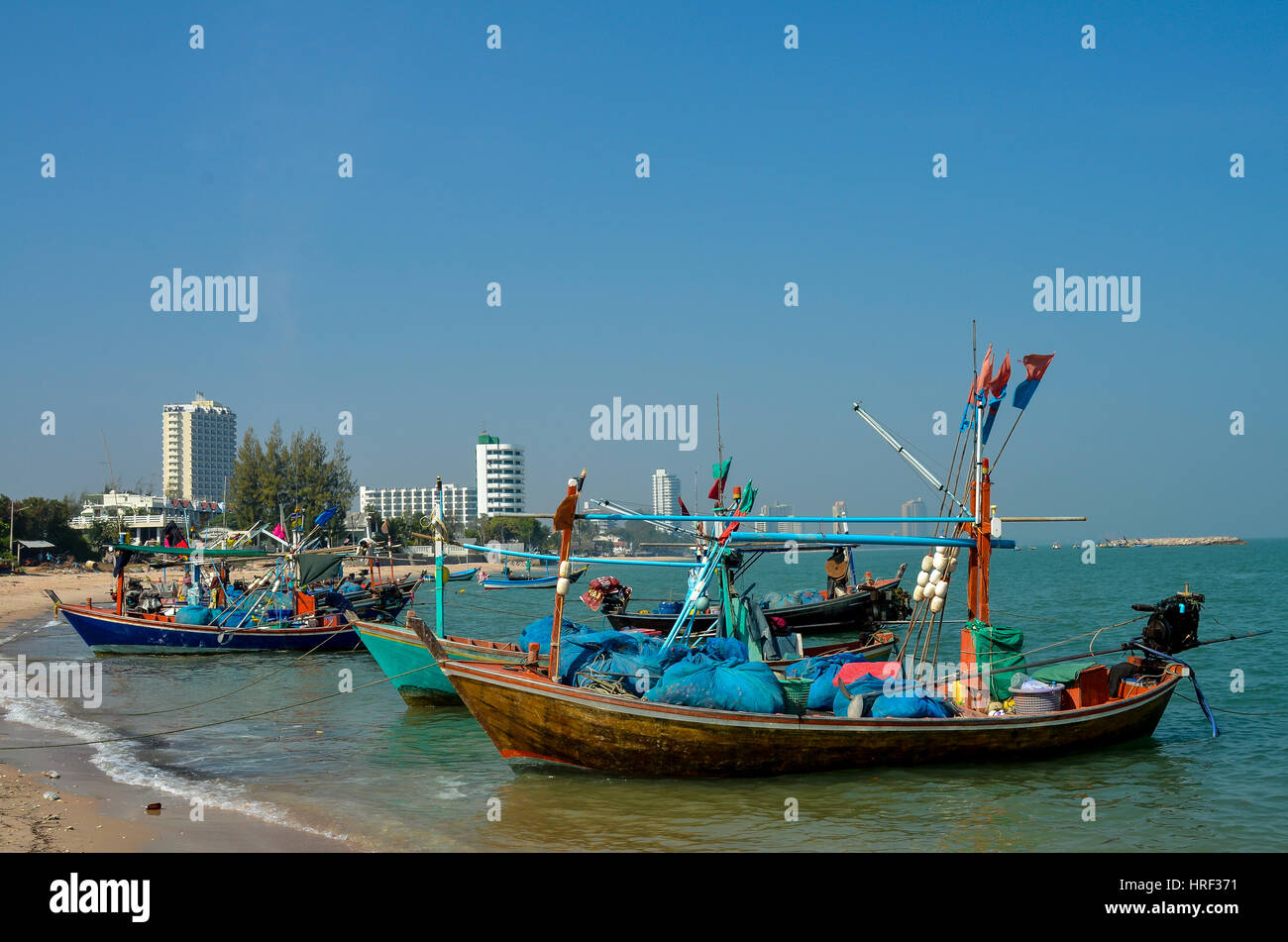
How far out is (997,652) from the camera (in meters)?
14.2

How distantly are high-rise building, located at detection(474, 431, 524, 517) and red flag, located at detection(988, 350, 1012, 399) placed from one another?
6031 inches

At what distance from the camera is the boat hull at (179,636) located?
26766 millimetres

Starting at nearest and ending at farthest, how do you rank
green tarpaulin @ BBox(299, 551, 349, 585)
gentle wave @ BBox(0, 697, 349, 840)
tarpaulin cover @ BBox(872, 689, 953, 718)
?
1. gentle wave @ BBox(0, 697, 349, 840)
2. tarpaulin cover @ BBox(872, 689, 953, 718)
3. green tarpaulin @ BBox(299, 551, 349, 585)

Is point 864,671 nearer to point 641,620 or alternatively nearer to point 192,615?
point 641,620

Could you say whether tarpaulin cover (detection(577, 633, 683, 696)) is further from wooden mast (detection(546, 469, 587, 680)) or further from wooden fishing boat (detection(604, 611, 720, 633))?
wooden fishing boat (detection(604, 611, 720, 633))

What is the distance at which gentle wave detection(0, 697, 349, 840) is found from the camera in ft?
38.3

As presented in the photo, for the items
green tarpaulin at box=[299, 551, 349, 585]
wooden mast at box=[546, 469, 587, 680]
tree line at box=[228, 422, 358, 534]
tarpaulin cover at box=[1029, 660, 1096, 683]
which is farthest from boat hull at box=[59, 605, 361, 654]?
tree line at box=[228, 422, 358, 534]

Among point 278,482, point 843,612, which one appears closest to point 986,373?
point 843,612

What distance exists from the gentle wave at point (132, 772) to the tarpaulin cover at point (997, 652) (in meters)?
8.78

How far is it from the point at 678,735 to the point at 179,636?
1985 cm

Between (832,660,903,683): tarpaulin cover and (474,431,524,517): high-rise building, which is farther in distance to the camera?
(474,431,524,517): high-rise building

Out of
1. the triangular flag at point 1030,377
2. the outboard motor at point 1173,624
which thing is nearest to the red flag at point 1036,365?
the triangular flag at point 1030,377

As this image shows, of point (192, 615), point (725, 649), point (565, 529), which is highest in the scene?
point (565, 529)
